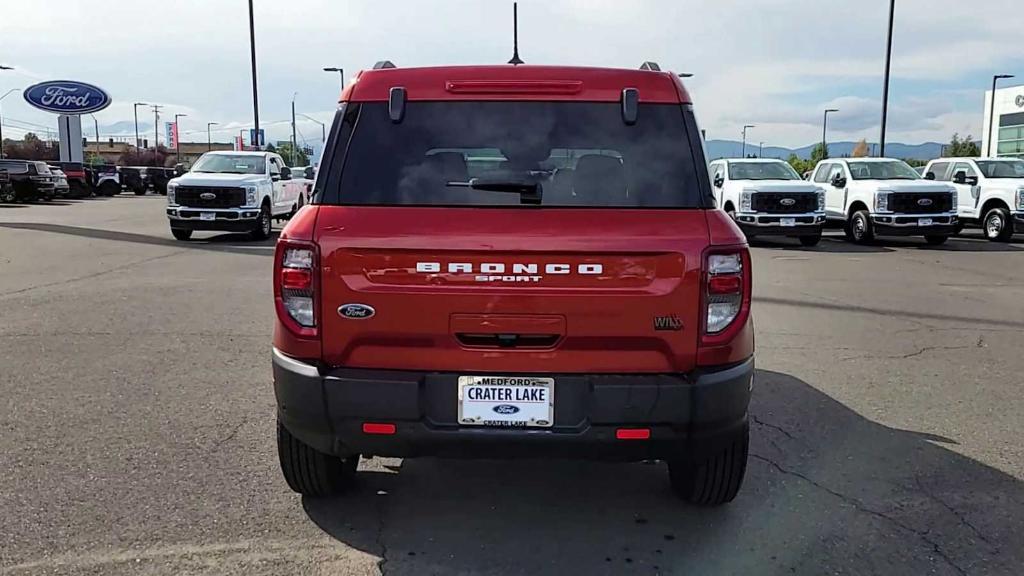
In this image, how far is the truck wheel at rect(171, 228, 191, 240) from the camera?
18.3m

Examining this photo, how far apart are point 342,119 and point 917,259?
15.0m

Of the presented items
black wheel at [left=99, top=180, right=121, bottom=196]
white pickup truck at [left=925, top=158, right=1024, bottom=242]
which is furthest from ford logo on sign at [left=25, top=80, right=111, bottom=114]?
white pickup truck at [left=925, top=158, right=1024, bottom=242]

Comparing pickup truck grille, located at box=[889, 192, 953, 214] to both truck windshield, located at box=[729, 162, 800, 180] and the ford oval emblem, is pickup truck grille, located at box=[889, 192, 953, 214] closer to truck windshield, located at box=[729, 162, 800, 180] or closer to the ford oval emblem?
truck windshield, located at box=[729, 162, 800, 180]

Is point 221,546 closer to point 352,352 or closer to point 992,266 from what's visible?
point 352,352

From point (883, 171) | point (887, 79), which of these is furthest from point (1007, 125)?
point (883, 171)

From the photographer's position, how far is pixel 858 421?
5477mm

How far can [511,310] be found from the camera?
3.24m

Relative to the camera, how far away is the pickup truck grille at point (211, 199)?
17.8m

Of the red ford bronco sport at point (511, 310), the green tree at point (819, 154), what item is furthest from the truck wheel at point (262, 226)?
the green tree at point (819, 154)

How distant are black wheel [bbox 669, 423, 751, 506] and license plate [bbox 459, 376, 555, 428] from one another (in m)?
0.87

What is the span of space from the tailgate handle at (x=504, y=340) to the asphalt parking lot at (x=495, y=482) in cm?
91

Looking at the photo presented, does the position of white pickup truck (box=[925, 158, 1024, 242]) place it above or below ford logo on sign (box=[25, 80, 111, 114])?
below

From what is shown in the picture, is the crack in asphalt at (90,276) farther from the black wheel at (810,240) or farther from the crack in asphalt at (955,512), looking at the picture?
the black wheel at (810,240)

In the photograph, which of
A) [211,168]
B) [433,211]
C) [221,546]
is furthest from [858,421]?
[211,168]
